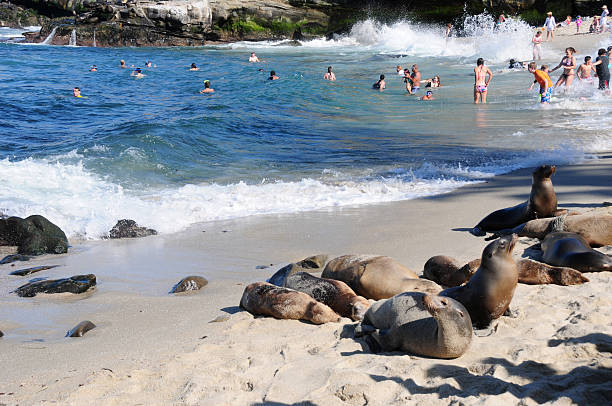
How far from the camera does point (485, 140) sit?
13117mm

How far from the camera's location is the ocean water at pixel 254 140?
9250 millimetres

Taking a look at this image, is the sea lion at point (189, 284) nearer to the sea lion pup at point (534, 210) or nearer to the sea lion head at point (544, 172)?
the sea lion pup at point (534, 210)

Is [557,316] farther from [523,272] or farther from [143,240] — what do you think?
[143,240]

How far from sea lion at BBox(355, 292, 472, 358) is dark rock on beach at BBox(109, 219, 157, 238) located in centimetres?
441

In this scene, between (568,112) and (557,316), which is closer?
(557,316)

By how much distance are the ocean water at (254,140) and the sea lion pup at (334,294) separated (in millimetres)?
3478

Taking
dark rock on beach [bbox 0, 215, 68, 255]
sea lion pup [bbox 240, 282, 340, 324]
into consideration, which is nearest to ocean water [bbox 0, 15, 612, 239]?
dark rock on beach [bbox 0, 215, 68, 255]

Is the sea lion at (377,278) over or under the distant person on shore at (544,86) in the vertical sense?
under

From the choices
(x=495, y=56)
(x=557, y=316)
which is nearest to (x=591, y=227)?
(x=557, y=316)

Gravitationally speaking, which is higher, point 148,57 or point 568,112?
point 148,57

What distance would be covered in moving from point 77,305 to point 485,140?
10.0 metres

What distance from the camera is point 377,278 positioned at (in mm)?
4848

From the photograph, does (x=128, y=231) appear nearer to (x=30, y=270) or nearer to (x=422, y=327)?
(x=30, y=270)

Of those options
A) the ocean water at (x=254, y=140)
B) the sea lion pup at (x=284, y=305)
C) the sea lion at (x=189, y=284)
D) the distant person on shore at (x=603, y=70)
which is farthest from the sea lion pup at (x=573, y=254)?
the distant person on shore at (x=603, y=70)
